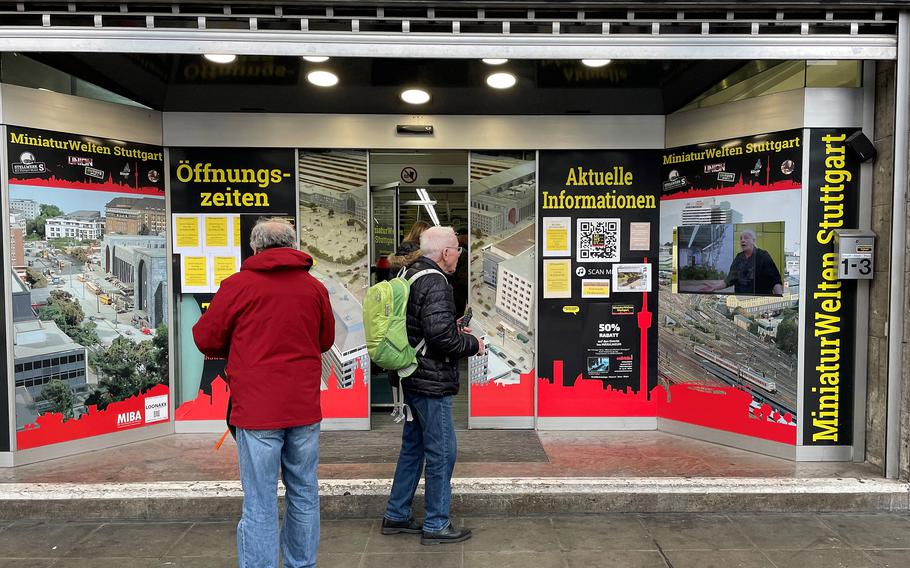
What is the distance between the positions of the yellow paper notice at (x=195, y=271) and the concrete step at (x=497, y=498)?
1.98m

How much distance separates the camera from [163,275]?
5633mm

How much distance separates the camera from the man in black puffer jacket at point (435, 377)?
142 inches

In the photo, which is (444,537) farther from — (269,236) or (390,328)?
(269,236)

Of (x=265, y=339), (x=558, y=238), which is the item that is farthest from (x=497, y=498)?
(x=558, y=238)

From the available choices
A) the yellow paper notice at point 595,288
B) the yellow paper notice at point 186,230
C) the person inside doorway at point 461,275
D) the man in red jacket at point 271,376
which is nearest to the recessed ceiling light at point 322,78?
the yellow paper notice at point 186,230

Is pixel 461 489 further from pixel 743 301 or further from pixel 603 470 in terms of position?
pixel 743 301

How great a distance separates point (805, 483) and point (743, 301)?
1483mm

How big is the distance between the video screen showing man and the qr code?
0.57m

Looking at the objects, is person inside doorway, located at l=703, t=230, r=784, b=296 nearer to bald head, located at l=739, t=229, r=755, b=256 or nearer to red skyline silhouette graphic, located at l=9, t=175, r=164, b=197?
bald head, located at l=739, t=229, r=755, b=256

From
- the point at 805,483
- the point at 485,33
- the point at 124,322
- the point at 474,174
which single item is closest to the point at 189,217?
the point at 124,322

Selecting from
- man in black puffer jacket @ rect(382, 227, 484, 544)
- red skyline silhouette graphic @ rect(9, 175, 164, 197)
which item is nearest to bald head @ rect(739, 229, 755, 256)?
man in black puffer jacket @ rect(382, 227, 484, 544)

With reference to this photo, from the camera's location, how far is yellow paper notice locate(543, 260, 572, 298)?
573 centimetres

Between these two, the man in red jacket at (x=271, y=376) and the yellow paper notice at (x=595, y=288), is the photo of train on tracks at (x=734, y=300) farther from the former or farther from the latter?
the man in red jacket at (x=271, y=376)

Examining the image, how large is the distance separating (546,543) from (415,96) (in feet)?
12.0
